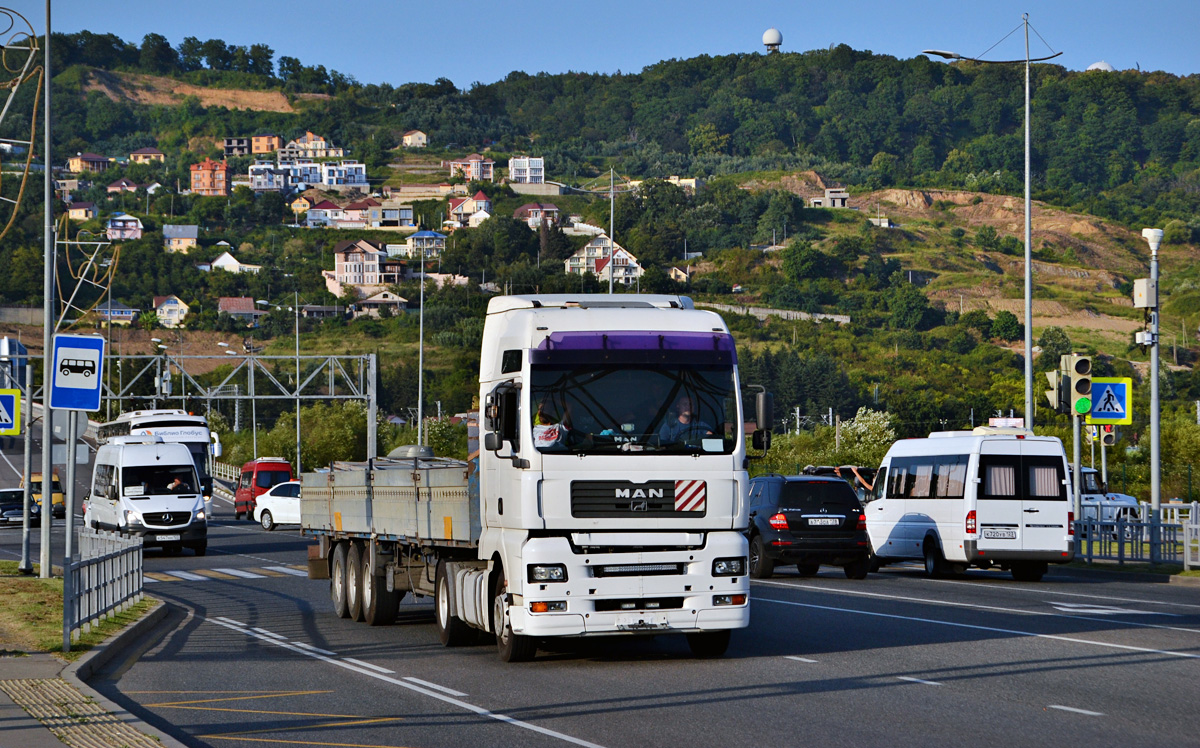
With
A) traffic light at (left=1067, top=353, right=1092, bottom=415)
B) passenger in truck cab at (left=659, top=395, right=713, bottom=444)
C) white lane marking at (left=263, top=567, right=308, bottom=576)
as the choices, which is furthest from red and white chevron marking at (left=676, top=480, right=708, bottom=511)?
white lane marking at (left=263, top=567, right=308, bottom=576)

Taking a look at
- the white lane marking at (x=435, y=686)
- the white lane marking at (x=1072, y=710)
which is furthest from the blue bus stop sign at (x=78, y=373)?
the white lane marking at (x=1072, y=710)

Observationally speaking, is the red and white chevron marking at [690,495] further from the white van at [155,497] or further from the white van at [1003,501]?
the white van at [155,497]

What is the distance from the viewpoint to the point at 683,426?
1422 centimetres

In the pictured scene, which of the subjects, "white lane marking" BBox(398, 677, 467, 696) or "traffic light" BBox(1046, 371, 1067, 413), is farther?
"traffic light" BBox(1046, 371, 1067, 413)

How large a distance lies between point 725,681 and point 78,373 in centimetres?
1004

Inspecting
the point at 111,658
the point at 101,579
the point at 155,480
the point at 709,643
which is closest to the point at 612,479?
the point at 709,643

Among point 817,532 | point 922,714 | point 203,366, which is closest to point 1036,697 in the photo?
point 922,714

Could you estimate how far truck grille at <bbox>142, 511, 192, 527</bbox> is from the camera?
3625 cm

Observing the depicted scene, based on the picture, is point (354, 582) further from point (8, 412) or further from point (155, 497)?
point (155, 497)

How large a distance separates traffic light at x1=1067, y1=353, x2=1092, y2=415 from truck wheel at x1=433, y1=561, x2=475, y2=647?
1511cm

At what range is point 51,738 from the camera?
1016 centimetres

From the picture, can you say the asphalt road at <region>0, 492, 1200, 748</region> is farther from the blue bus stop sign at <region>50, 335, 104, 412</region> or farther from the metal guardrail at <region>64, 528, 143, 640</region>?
the blue bus stop sign at <region>50, 335, 104, 412</region>

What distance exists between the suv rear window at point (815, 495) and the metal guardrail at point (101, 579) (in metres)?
10.6

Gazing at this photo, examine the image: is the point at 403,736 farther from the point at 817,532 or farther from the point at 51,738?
the point at 817,532
